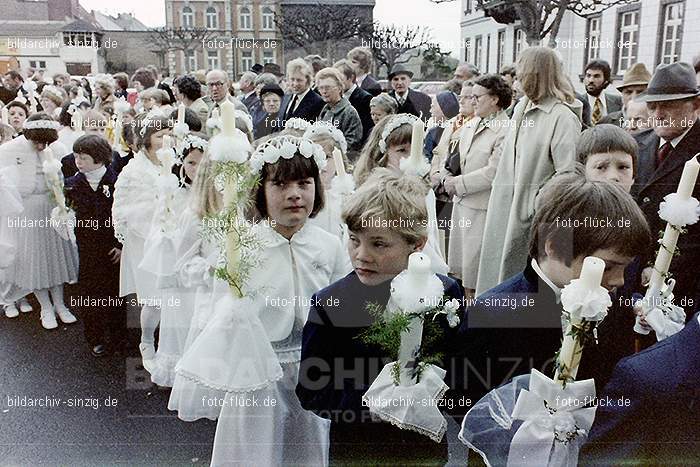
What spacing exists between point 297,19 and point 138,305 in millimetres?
1668

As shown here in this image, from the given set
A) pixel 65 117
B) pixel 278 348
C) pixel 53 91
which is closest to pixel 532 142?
pixel 278 348

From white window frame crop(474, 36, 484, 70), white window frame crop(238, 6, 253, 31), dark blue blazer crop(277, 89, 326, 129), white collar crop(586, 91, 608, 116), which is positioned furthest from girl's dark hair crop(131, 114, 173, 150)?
white collar crop(586, 91, 608, 116)

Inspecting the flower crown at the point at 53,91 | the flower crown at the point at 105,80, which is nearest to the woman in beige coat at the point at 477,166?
the flower crown at the point at 105,80

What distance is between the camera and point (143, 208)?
2.89m

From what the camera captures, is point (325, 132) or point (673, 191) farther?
point (325, 132)

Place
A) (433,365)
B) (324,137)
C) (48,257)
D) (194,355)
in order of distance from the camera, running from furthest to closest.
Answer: (48,257) < (324,137) < (194,355) < (433,365)

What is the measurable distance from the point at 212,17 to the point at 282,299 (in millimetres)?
1386

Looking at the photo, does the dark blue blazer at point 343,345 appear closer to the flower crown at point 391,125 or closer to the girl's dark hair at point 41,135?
the flower crown at point 391,125

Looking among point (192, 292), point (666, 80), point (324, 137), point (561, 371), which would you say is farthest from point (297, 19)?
point (561, 371)

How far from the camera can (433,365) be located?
129cm

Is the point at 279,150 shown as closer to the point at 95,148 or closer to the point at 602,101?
the point at 95,148

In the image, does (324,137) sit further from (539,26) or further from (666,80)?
(666,80)

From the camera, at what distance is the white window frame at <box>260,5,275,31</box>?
260cm

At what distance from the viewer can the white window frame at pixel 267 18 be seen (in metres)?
2.60
